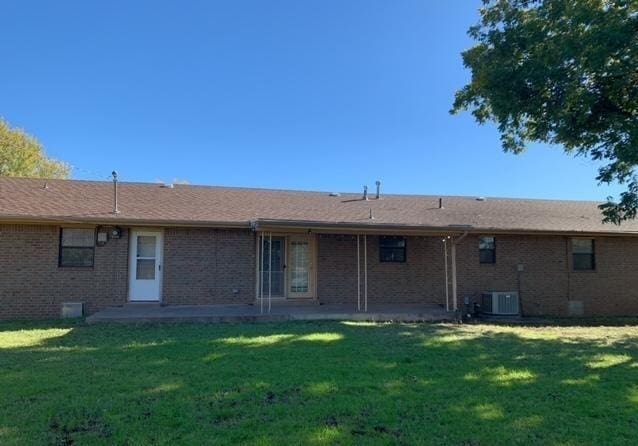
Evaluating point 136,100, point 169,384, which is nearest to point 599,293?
point 169,384

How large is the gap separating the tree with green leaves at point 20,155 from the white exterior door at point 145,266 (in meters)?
19.7

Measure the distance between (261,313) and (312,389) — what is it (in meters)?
5.73

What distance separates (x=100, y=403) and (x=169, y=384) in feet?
2.62

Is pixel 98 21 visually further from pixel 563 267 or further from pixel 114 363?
pixel 563 267

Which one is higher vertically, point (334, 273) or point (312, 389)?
point (334, 273)

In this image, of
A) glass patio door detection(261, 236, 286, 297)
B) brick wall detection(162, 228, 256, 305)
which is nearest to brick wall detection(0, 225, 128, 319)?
brick wall detection(162, 228, 256, 305)

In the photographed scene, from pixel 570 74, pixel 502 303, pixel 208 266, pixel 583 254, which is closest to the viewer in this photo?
pixel 570 74

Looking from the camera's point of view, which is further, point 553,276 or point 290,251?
point 553,276

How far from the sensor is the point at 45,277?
11.0 m

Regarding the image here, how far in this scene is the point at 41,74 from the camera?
15.4 m

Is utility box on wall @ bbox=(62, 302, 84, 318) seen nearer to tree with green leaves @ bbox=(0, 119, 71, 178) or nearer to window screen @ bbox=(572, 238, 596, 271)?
window screen @ bbox=(572, 238, 596, 271)

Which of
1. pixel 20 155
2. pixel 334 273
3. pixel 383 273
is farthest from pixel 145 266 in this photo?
pixel 20 155

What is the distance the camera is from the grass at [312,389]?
12.3ft

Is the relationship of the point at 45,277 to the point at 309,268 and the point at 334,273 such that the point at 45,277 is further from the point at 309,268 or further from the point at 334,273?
the point at 334,273
